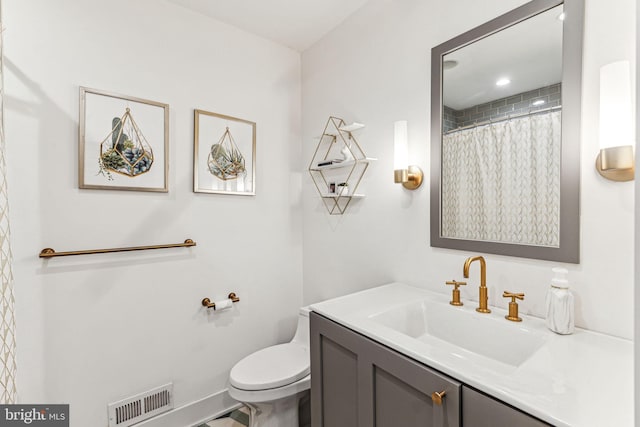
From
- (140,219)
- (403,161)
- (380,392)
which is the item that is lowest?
(380,392)

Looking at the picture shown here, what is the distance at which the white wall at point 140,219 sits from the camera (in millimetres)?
1433

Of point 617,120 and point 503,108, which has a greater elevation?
point 503,108

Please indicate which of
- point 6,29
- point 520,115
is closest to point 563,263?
point 520,115

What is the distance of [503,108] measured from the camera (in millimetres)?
1255

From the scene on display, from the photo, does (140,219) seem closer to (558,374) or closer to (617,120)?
(558,374)

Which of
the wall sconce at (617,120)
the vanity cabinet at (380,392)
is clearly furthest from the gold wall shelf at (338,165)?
the wall sconce at (617,120)

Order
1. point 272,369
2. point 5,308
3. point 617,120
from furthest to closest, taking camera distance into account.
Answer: point 272,369, point 5,308, point 617,120

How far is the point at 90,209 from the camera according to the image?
5.16 ft

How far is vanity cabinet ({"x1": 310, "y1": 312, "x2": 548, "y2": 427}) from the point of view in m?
0.76

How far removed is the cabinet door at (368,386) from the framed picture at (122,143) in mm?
1243

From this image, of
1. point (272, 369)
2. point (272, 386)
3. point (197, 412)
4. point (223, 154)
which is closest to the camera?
point (272, 386)

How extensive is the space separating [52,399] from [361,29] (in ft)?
8.41

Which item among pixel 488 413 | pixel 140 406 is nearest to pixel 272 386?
pixel 140 406

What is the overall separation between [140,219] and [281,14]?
1510 mm
